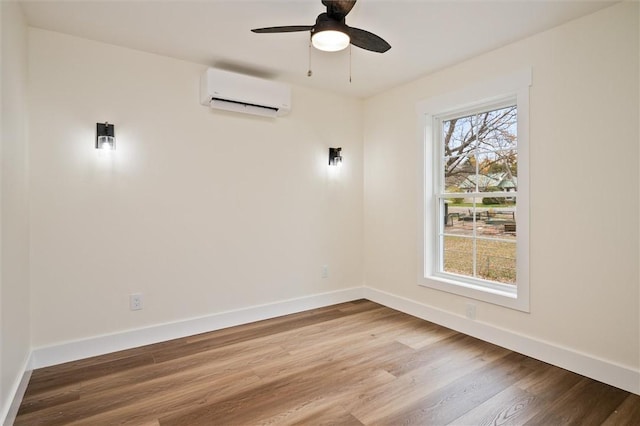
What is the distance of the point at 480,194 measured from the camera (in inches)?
125

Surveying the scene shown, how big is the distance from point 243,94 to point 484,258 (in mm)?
2671

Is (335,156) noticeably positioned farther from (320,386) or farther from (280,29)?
(320,386)

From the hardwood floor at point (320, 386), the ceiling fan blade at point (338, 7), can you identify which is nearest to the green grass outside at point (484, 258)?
the hardwood floor at point (320, 386)

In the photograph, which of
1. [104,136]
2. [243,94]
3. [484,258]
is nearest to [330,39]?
[243,94]

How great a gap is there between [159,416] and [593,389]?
268 centimetres

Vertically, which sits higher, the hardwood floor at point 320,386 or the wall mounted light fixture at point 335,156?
the wall mounted light fixture at point 335,156

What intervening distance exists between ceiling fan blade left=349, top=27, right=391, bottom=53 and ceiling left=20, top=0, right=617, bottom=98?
0.26m

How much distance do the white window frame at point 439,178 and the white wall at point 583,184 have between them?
6 cm

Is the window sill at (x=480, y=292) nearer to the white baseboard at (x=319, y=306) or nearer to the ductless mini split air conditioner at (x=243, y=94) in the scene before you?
the white baseboard at (x=319, y=306)

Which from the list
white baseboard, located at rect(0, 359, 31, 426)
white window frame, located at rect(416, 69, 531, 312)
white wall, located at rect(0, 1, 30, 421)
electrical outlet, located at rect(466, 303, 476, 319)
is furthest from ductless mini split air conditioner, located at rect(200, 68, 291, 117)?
electrical outlet, located at rect(466, 303, 476, 319)

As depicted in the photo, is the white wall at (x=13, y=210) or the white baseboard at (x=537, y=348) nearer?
the white wall at (x=13, y=210)

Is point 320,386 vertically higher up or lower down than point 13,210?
lower down

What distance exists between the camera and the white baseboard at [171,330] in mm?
2639

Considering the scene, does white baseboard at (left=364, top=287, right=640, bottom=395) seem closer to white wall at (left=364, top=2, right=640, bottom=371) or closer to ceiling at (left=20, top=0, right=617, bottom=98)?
white wall at (left=364, top=2, right=640, bottom=371)
